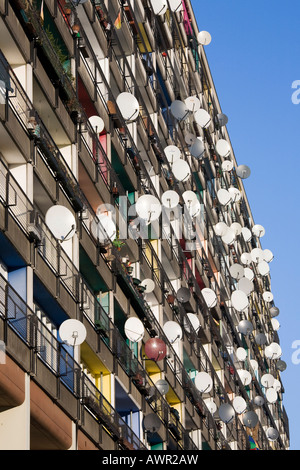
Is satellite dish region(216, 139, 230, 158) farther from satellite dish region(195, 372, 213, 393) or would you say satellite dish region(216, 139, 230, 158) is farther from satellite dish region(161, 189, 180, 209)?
satellite dish region(195, 372, 213, 393)

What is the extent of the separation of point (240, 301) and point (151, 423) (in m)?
21.5

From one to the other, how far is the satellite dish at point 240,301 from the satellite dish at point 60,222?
31879 mm

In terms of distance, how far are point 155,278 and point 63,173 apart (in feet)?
52.3

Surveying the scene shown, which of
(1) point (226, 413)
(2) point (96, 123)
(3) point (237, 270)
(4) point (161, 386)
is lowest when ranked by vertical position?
(4) point (161, 386)

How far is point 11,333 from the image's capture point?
97.9ft

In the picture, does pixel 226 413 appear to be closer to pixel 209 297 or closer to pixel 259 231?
pixel 209 297

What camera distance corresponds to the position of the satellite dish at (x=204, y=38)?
70.3 metres

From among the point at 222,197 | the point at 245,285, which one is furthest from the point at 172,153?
the point at 222,197

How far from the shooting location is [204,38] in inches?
2776

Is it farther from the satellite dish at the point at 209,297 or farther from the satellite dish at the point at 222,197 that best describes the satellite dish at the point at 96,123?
the satellite dish at the point at 222,197

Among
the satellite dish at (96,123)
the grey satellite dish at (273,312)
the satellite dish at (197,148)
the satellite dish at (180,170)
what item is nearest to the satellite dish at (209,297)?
the satellite dish at (197,148)

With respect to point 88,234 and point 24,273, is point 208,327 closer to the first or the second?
point 88,234

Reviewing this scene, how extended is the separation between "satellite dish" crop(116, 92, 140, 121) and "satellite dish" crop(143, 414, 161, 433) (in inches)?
475
